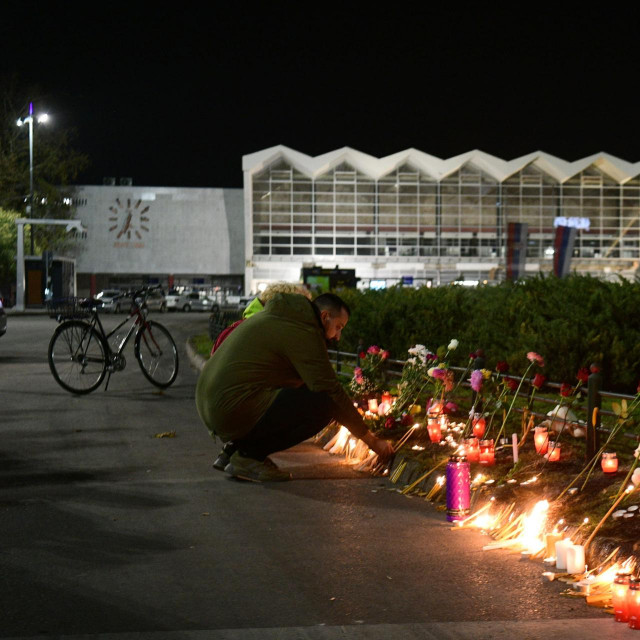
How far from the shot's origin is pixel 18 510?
607 cm

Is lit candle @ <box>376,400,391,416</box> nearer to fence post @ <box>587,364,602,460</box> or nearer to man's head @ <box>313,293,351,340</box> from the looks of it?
man's head @ <box>313,293,351,340</box>

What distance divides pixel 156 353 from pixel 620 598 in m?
9.57

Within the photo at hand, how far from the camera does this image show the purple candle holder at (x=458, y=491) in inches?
227

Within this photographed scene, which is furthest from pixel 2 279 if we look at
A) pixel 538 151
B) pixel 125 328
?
pixel 125 328

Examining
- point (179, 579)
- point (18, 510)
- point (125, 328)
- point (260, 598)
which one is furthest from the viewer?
point (125, 328)

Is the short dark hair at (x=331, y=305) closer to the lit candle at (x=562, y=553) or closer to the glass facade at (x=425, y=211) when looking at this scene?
the lit candle at (x=562, y=553)

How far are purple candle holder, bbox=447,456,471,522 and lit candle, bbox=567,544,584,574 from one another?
1.17 meters

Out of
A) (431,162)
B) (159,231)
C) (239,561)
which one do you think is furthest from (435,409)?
(159,231)

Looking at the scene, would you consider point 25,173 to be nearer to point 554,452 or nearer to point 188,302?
point 188,302

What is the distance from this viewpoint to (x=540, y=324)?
33.4ft

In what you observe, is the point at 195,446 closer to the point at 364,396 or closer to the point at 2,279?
the point at 364,396

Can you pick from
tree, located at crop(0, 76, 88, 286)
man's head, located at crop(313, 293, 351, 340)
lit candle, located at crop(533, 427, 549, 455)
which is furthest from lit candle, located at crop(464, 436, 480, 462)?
tree, located at crop(0, 76, 88, 286)

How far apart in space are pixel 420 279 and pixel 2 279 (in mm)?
30201

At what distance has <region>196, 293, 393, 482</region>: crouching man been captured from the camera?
6543 millimetres
